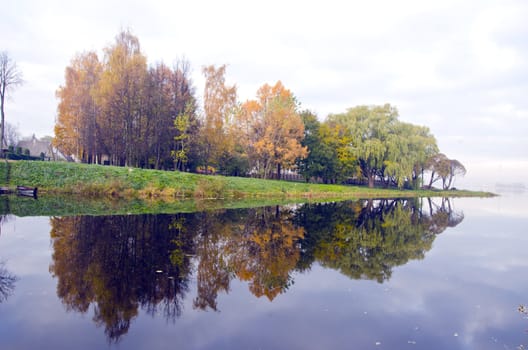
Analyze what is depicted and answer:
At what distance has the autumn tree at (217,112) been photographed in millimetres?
39562

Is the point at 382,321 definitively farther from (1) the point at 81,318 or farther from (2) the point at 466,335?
(1) the point at 81,318

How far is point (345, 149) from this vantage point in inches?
1957

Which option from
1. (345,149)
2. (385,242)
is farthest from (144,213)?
(345,149)

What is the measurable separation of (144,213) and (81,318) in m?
13.0

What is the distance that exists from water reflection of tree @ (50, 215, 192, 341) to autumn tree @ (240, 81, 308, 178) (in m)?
27.4

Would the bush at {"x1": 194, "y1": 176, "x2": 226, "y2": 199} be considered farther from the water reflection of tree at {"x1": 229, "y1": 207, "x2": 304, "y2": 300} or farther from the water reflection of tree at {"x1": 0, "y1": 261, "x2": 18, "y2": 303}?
the water reflection of tree at {"x1": 0, "y1": 261, "x2": 18, "y2": 303}

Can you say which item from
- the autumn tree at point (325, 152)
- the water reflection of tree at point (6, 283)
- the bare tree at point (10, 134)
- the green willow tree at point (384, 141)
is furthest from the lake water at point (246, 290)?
the bare tree at point (10, 134)

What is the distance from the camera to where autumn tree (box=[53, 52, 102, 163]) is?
37656 millimetres

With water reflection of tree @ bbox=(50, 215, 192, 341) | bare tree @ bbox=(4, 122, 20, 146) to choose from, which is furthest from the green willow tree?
bare tree @ bbox=(4, 122, 20, 146)

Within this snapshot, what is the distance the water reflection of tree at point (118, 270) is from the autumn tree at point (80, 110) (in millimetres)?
27193

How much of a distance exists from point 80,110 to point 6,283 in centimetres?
3493

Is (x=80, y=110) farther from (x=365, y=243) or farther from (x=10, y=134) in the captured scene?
(x=10, y=134)

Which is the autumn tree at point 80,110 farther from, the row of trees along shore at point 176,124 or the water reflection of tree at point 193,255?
the water reflection of tree at point 193,255

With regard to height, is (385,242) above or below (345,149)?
below
